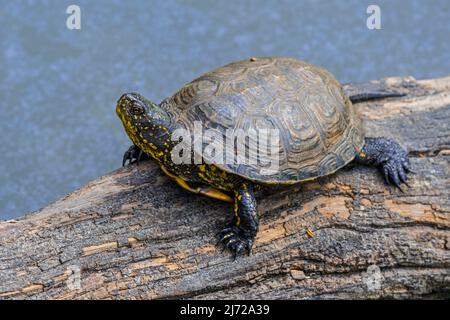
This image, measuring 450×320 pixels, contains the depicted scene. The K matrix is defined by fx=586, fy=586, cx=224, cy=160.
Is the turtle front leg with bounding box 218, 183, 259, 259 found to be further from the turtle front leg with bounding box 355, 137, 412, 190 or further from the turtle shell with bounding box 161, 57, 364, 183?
the turtle front leg with bounding box 355, 137, 412, 190

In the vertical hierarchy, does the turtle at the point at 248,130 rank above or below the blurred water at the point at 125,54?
below

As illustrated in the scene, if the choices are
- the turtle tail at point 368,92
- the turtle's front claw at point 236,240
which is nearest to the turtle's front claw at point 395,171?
the turtle tail at point 368,92

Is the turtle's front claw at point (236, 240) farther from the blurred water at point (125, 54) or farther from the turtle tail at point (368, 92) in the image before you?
the blurred water at point (125, 54)

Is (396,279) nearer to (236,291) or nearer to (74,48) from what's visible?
(236,291)

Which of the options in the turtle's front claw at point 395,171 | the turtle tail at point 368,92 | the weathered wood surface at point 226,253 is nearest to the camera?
→ the weathered wood surface at point 226,253

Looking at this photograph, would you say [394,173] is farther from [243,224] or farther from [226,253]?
[226,253]

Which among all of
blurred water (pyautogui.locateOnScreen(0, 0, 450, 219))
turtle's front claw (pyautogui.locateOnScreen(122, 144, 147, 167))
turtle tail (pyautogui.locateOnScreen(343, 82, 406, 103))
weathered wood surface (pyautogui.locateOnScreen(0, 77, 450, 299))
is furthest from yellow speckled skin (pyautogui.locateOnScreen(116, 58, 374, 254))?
blurred water (pyautogui.locateOnScreen(0, 0, 450, 219))

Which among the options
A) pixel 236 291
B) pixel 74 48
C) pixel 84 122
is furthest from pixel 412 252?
pixel 74 48
